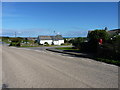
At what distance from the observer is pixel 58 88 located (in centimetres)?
591

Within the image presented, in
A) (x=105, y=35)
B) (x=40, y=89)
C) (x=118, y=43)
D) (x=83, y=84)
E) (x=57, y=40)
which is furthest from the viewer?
(x=57, y=40)

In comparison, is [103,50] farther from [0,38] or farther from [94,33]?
[0,38]

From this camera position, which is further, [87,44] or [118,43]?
[87,44]

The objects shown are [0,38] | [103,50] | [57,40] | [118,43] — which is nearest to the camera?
[118,43]

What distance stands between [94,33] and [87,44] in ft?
6.34

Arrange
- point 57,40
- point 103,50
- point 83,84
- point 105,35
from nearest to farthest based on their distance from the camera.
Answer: point 83,84
point 103,50
point 105,35
point 57,40

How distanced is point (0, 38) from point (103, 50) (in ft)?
539

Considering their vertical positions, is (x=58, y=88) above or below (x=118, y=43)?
below

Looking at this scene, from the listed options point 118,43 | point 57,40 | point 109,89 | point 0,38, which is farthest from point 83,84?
point 0,38

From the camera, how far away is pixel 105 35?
81.7 feet

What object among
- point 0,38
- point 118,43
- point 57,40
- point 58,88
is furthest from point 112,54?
point 0,38

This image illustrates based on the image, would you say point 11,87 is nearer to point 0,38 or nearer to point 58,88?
point 58,88

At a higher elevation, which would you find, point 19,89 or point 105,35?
point 105,35

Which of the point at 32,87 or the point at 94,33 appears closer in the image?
the point at 32,87
